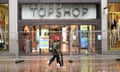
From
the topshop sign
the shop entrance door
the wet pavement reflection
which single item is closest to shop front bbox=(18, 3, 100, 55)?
the topshop sign

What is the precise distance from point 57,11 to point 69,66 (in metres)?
10.5

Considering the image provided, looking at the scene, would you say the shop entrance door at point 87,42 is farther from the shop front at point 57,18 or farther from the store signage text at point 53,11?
the store signage text at point 53,11

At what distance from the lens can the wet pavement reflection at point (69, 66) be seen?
20.3 meters

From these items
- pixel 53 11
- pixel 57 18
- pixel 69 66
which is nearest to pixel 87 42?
pixel 57 18

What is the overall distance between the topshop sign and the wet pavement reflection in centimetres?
587

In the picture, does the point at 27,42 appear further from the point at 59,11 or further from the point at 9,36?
the point at 59,11

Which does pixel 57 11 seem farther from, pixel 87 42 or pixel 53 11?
pixel 87 42

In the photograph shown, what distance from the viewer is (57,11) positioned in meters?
32.1

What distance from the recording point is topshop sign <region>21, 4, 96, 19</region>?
3200 cm

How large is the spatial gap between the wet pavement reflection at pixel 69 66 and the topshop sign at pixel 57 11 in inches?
231

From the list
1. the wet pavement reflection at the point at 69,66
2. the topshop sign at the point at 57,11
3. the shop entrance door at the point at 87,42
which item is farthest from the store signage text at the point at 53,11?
the wet pavement reflection at the point at 69,66

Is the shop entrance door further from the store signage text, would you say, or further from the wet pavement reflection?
the store signage text

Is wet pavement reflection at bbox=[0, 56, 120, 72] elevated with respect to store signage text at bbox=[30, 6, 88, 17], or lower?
lower

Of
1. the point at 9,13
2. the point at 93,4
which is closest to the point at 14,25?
the point at 9,13
